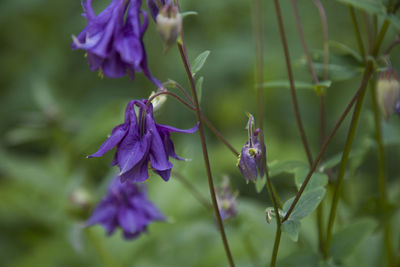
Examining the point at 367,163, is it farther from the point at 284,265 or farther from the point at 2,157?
the point at 2,157

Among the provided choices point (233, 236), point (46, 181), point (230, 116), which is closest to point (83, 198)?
point (46, 181)

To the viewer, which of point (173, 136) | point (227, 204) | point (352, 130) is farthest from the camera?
point (173, 136)

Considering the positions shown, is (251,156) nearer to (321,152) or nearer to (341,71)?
(321,152)

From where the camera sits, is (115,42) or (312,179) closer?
(115,42)

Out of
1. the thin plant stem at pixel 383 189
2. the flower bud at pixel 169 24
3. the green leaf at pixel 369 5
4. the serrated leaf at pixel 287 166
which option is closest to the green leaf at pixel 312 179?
the serrated leaf at pixel 287 166

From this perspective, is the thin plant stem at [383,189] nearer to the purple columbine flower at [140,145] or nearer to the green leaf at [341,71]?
the green leaf at [341,71]

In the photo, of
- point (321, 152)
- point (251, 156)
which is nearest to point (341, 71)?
point (321, 152)
